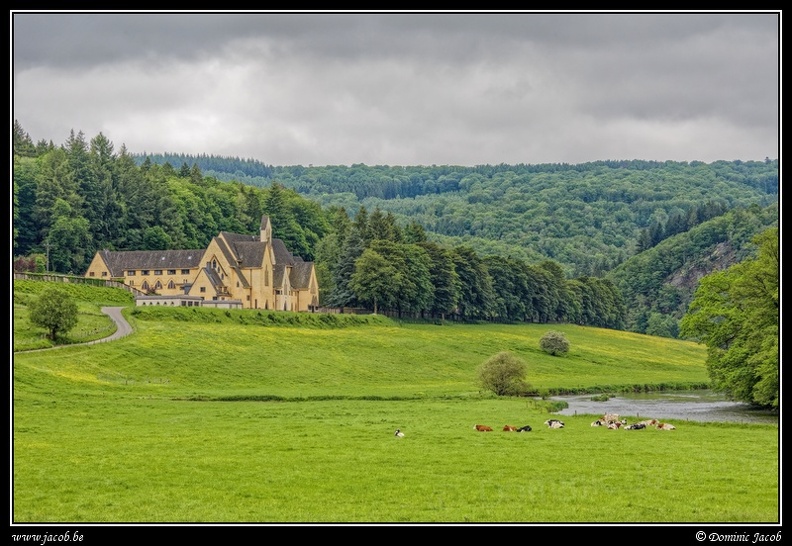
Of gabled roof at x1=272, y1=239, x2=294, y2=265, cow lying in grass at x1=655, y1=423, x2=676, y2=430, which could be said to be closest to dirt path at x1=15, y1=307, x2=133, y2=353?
gabled roof at x1=272, y1=239, x2=294, y2=265

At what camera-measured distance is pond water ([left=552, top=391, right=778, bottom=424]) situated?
5738cm

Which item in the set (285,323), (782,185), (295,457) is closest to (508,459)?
(295,457)

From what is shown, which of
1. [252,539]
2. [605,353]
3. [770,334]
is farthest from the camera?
[605,353]

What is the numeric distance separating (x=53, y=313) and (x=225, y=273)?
52.7m

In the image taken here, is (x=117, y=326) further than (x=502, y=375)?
Yes

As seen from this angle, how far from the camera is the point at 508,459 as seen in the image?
3441 cm

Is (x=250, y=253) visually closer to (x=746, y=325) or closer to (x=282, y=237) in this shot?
(x=282, y=237)

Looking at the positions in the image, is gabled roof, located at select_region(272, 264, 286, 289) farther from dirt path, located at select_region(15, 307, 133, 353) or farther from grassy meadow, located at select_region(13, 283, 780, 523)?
grassy meadow, located at select_region(13, 283, 780, 523)

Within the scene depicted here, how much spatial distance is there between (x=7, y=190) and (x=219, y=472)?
1194cm

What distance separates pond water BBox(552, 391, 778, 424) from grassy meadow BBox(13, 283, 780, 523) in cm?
287

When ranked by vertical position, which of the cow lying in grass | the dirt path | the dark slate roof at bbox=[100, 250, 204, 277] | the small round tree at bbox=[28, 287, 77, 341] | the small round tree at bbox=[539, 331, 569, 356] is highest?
the dark slate roof at bbox=[100, 250, 204, 277]

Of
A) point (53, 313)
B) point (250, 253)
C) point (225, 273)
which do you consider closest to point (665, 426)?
point (53, 313)

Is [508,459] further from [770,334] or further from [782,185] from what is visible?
[770,334]

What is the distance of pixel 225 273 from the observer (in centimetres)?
13162
